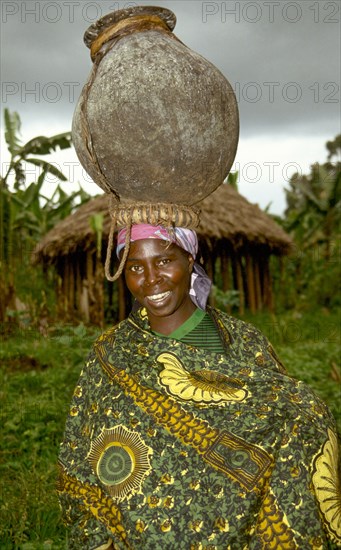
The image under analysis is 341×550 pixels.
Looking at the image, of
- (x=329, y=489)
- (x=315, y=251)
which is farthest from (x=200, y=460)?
(x=315, y=251)

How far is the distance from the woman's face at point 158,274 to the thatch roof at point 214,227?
8.25 m

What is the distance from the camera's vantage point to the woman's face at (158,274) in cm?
205

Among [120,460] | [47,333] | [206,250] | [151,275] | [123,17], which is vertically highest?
[123,17]

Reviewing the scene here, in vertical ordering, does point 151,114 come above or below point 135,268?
above

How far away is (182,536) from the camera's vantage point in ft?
6.06

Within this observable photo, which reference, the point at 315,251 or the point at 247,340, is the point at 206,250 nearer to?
the point at 315,251

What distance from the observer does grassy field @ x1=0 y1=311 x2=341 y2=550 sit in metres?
3.53

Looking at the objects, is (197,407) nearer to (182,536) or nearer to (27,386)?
(182,536)

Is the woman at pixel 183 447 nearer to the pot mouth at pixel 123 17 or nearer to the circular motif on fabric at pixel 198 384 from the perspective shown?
the circular motif on fabric at pixel 198 384

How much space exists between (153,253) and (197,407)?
1.65 feet

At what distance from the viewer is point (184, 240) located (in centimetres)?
208

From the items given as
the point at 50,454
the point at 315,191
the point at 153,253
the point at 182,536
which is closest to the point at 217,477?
the point at 182,536

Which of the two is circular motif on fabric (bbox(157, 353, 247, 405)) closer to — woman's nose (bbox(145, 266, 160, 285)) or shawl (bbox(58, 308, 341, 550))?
shawl (bbox(58, 308, 341, 550))

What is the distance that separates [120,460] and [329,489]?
634 millimetres
